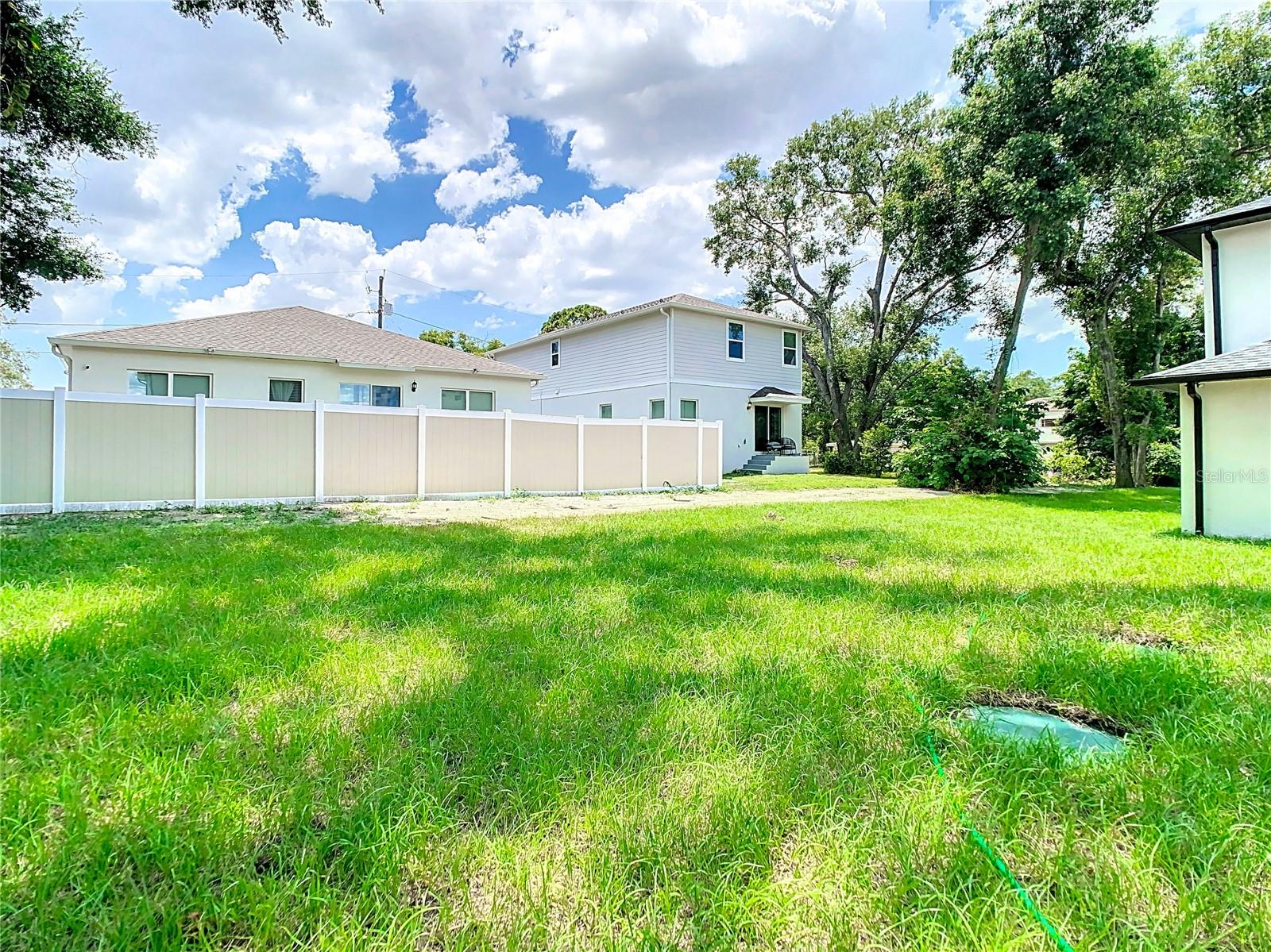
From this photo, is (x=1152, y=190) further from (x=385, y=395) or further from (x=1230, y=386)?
(x=385, y=395)

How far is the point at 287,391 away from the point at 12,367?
127 feet

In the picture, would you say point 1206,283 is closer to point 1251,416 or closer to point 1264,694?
point 1251,416

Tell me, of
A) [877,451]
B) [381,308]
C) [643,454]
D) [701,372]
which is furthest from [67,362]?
[877,451]

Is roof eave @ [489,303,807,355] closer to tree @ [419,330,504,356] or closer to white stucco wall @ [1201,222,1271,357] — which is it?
white stucco wall @ [1201,222,1271,357]

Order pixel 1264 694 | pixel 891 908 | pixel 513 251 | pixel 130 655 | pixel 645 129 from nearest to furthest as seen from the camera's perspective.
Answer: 1. pixel 891 908
2. pixel 1264 694
3. pixel 130 655
4. pixel 645 129
5. pixel 513 251

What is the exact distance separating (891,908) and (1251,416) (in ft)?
31.3

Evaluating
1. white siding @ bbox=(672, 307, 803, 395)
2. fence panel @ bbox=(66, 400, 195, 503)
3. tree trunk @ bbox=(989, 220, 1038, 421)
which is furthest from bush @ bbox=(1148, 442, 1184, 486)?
fence panel @ bbox=(66, 400, 195, 503)

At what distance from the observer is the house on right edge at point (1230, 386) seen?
22.9 ft

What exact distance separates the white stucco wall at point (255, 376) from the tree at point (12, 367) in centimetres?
3053

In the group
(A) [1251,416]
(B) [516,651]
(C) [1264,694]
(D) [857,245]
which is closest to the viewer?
(C) [1264,694]

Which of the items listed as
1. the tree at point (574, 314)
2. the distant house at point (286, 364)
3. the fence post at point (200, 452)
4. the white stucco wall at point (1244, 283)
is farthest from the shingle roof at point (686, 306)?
the tree at point (574, 314)

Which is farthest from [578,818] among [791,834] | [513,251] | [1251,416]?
[513,251]

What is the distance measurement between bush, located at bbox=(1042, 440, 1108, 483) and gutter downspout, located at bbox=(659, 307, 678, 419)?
14603mm

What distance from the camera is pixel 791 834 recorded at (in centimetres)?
149
